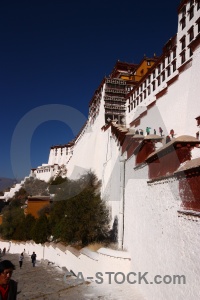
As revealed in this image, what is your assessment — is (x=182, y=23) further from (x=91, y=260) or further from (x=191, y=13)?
(x=91, y=260)

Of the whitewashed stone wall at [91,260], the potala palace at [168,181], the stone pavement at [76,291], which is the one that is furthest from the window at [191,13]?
the stone pavement at [76,291]

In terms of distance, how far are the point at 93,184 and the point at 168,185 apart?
19.0 metres

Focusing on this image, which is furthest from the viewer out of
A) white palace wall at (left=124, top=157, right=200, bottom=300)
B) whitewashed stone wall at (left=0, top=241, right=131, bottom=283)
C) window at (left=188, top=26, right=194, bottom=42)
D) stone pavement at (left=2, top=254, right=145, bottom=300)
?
window at (left=188, top=26, right=194, bottom=42)

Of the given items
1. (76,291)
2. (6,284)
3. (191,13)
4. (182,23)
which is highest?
(182,23)

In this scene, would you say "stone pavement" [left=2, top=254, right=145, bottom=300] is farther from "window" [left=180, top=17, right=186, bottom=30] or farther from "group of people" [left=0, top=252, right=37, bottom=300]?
"window" [left=180, top=17, right=186, bottom=30]

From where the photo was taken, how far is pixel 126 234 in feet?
35.1

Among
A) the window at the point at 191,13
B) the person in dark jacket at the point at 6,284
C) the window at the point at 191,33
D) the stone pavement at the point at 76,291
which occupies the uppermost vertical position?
the window at the point at 191,13

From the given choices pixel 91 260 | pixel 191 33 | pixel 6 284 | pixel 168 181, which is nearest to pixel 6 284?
pixel 6 284

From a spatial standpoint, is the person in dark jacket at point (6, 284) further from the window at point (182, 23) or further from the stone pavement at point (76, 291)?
the window at point (182, 23)

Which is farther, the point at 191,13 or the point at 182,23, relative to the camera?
the point at 182,23

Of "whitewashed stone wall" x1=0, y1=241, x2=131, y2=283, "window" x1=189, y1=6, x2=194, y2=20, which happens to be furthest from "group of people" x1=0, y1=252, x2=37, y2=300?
"window" x1=189, y1=6, x2=194, y2=20

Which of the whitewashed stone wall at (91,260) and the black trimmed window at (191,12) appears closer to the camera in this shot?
the whitewashed stone wall at (91,260)

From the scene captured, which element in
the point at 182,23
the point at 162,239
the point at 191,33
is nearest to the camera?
the point at 162,239

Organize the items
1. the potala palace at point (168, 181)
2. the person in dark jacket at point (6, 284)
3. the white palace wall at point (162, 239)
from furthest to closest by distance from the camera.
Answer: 1. the potala palace at point (168, 181)
2. the white palace wall at point (162, 239)
3. the person in dark jacket at point (6, 284)
